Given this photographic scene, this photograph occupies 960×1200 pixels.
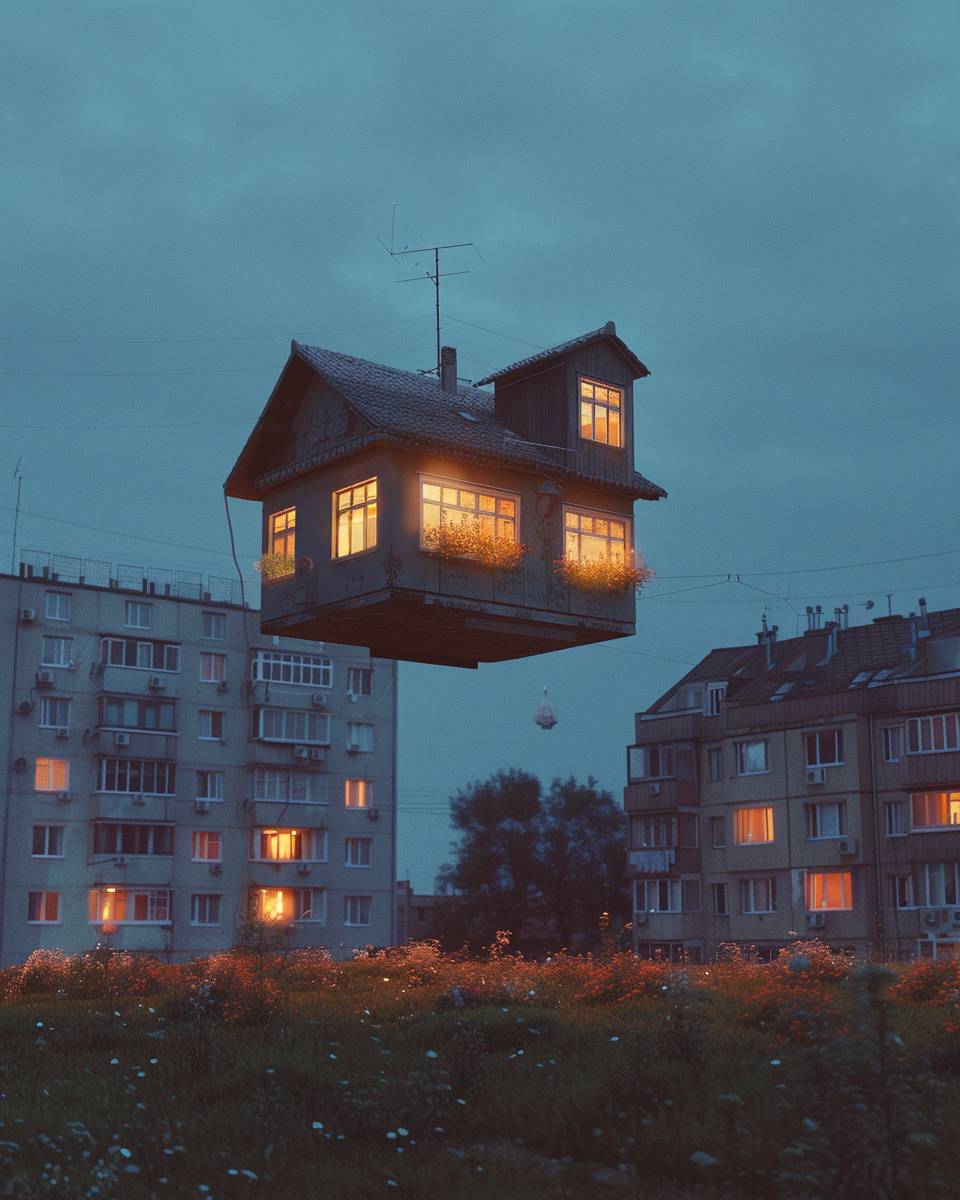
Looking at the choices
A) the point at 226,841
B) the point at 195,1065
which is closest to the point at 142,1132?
the point at 195,1065

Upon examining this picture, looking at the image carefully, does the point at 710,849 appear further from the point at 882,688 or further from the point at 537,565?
the point at 537,565

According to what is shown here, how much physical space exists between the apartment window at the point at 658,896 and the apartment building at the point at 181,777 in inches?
628

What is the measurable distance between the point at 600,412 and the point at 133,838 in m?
54.6

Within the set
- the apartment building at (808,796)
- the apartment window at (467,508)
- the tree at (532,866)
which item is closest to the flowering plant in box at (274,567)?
the apartment window at (467,508)

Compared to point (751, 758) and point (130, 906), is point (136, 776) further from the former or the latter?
point (751, 758)

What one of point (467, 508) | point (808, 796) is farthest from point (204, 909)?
point (467, 508)

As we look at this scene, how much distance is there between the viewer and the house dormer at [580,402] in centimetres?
2900

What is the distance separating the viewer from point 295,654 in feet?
281

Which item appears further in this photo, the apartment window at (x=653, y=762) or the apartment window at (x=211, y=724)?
the apartment window at (x=211, y=724)

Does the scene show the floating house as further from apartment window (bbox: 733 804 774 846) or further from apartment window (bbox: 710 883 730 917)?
apartment window (bbox: 710 883 730 917)

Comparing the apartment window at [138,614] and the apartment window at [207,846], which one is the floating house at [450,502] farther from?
the apartment window at [207,846]

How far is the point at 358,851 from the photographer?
→ 86.1 metres

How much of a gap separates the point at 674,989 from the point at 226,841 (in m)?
64.2

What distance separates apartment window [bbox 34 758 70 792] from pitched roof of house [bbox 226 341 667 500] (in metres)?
50.6
